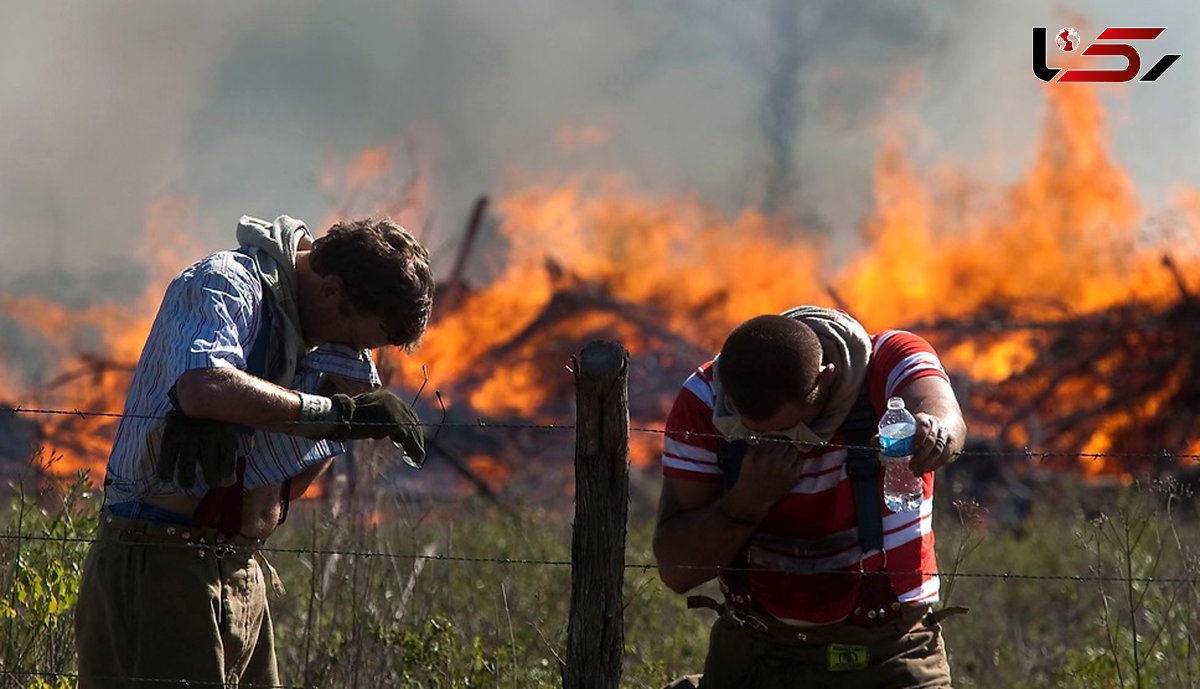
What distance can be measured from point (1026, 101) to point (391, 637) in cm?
1454

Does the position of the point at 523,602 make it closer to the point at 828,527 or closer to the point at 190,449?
the point at 828,527

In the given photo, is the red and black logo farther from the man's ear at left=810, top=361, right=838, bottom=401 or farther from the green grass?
the man's ear at left=810, top=361, right=838, bottom=401

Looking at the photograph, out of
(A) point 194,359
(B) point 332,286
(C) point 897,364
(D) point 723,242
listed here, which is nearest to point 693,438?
(C) point 897,364

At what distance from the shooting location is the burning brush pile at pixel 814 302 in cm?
1584

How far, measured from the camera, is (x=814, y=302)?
54.9ft

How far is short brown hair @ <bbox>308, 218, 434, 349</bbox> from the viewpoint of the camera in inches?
161

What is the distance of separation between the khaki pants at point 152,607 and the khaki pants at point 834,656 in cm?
142

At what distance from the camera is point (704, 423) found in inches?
162

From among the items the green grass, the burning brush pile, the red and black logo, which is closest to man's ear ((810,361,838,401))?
the green grass

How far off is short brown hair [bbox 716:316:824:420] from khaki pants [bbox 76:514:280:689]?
1.42 metres

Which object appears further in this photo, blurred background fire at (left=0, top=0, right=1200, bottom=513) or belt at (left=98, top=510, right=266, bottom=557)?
blurred background fire at (left=0, top=0, right=1200, bottom=513)

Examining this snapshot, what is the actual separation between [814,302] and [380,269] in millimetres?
12998

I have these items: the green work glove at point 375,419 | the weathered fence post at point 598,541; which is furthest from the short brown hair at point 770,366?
the green work glove at point 375,419

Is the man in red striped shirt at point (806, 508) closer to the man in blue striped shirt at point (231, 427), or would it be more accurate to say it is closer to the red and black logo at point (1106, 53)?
the man in blue striped shirt at point (231, 427)
